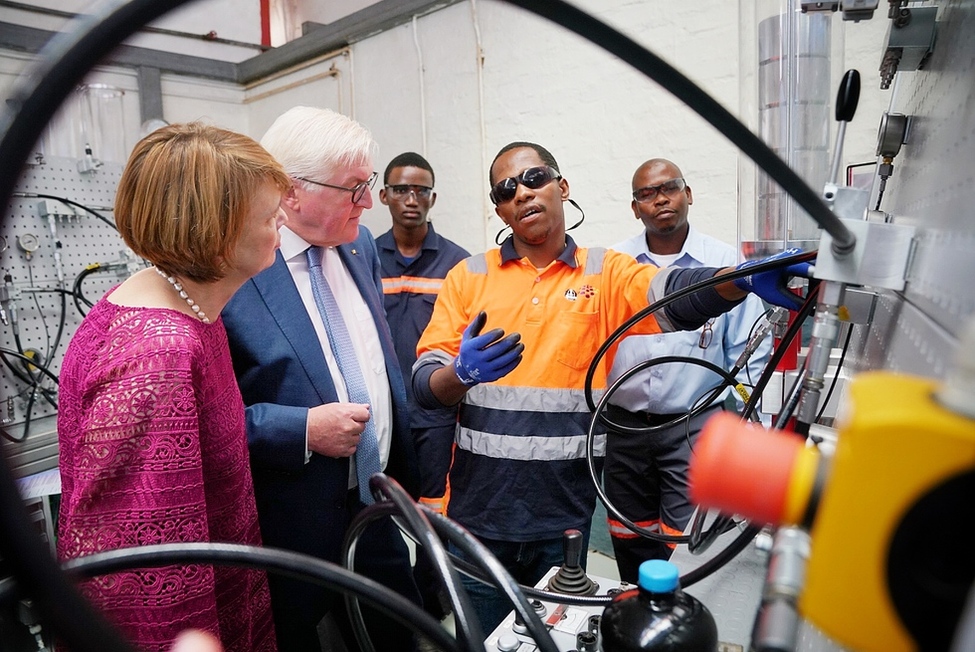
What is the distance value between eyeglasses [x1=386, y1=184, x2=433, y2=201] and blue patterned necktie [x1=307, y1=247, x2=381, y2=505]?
52.7 inches

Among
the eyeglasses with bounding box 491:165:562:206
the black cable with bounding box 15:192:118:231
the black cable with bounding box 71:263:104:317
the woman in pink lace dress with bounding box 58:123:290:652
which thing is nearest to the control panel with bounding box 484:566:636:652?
the woman in pink lace dress with bounding box 58:123:290:652

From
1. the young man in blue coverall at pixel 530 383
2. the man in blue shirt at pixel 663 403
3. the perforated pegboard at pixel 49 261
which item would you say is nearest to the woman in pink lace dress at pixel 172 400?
the young man in blue coverall at pixel 530 383

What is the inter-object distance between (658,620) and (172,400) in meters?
0.70

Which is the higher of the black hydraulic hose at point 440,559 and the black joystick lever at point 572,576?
the black hydraulic hose at point 440,559

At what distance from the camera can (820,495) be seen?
0.65 ft

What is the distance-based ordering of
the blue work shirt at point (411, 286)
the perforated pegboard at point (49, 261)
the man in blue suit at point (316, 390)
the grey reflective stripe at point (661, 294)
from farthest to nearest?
the blue work shirt at point (411, 286), the perforated pegboard at point (49, 261), the grey reflective stripe at point (661, 294), the man in blue suit at point (316, 390)

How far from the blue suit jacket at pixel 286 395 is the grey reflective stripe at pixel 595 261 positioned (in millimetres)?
750

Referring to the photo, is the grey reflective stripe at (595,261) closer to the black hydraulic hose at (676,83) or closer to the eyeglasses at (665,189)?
the eyeglasses at (665,189)

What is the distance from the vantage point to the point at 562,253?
5.35 feet

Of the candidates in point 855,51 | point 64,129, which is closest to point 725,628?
point 855,51

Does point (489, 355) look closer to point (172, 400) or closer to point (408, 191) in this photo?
point (172, 400)

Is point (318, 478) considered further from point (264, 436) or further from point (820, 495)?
point (820, 495)

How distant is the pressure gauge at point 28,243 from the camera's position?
209 cm

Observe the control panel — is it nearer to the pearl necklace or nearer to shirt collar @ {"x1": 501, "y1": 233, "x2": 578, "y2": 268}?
the pearl necklace
